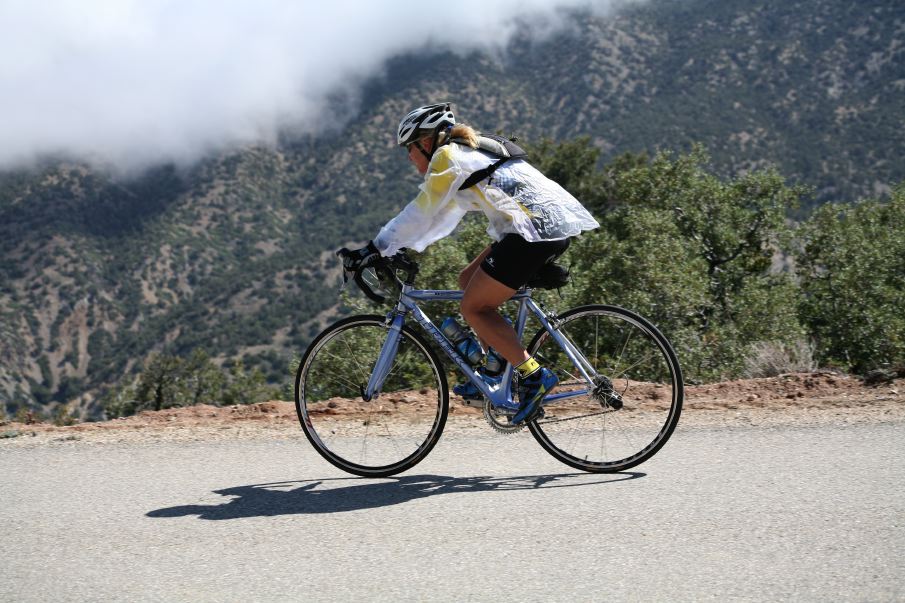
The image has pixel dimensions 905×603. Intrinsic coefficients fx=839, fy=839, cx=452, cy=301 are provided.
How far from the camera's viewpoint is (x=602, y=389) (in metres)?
4.92

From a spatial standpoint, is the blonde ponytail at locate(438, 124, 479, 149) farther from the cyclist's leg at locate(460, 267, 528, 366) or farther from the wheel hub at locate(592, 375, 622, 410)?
the wheel hub at locate(592, 375, 622, 410)

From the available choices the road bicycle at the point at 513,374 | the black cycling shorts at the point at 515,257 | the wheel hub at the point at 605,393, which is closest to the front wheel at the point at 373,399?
the road bicycle at the point at 513,374

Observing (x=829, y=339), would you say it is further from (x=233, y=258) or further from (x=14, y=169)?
(x=14, y=169)

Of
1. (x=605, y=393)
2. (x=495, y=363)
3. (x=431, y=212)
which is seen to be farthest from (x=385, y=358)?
(x=605, y=393)

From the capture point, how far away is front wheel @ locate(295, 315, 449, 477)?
4.93 meters

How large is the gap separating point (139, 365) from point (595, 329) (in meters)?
100

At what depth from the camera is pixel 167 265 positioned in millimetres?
112625

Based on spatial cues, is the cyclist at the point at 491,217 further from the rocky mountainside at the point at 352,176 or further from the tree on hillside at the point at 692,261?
the rocky mountainside at the point at 352,176

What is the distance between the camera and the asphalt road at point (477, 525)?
3307 mm

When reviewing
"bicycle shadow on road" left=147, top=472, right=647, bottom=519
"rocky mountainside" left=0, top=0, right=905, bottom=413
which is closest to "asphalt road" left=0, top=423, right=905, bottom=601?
"bicycle shadow on road" left=147, top=472, right=647, bottom=519

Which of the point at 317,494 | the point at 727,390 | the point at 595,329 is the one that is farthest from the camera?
the point at 727,390

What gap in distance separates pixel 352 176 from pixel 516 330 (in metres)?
120

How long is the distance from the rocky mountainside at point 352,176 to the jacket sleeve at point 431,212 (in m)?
79.5

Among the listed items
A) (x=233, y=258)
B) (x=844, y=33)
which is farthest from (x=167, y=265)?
(x=844, y=33)
